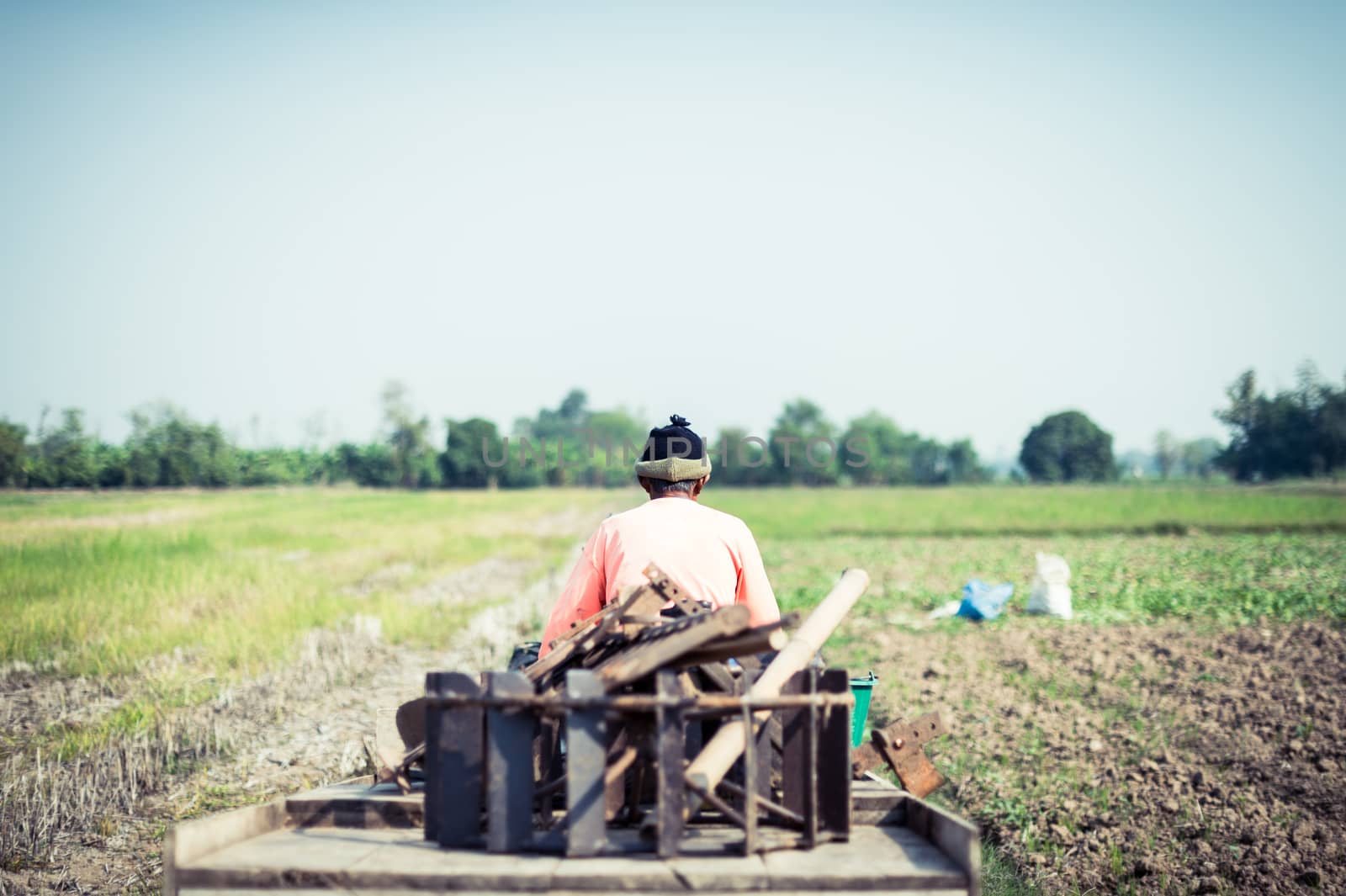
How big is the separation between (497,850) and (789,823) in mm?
792

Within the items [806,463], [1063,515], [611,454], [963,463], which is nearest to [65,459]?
[1063,515]

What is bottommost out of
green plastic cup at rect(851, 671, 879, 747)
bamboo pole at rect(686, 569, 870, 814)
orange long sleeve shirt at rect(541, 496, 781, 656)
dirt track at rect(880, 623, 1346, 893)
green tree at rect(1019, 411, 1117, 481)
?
dirt track at rect(880, 623, 1346, 893)

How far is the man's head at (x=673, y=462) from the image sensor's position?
409 cm

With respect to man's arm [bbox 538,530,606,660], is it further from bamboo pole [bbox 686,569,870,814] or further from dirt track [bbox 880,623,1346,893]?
dirt track [bbox 880,623,1346,893]

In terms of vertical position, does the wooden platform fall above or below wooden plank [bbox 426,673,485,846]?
below

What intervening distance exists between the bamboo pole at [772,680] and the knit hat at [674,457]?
109cm

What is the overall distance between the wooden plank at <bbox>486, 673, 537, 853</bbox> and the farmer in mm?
1145

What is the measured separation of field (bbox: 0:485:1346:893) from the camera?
5.19 m

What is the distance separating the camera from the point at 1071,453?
84.4 m

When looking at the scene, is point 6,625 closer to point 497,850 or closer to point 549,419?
point 497,850

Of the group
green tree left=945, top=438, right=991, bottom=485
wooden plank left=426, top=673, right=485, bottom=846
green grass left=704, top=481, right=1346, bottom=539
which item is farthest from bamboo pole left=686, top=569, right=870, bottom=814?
green tree left=945, top=438, right=991, bottom=485

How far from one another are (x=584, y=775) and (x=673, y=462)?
1.79 metres

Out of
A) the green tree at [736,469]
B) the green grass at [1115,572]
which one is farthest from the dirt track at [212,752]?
the green tree at [736,469]

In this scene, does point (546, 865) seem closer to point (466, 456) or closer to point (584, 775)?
point (584, 775)
